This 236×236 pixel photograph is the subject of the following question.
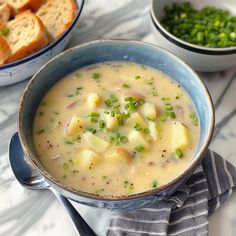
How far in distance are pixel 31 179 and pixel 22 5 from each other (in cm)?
85

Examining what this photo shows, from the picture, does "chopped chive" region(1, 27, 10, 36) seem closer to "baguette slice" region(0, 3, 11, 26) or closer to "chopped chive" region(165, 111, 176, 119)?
"baguette slice" region(0, 3, 11, 26)

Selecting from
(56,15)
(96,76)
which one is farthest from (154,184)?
(56,15)

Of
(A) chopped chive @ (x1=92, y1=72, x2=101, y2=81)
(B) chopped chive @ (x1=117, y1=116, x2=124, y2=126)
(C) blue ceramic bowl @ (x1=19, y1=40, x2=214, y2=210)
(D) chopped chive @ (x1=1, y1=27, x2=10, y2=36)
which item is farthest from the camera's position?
(D) chopped chive @ (x1=1, y1=27, x2=10, y2=36)

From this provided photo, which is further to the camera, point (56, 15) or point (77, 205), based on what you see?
point (56, 15)

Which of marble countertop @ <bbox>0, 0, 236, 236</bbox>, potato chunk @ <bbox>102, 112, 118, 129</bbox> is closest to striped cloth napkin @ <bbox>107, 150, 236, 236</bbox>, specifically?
marble countertop @ <bbox>0, 0, 236, 236</bbox>

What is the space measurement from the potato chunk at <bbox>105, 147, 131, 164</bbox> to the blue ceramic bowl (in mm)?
146

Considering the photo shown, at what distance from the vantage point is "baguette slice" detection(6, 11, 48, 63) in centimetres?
173

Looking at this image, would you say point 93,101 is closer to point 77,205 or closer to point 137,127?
point 137,127

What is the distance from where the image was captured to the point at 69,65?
159 cm

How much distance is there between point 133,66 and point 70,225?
0.62 m

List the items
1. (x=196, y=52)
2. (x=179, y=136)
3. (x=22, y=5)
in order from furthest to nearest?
(x=22, y=5)
(x=196, y=52)
(x=179, y=136)

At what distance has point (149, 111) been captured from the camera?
1462mm

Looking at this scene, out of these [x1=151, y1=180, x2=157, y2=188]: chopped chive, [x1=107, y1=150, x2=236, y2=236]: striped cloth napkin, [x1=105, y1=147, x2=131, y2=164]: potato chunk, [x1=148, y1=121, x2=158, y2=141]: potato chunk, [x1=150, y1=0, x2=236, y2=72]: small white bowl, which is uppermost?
[x1=105, y1=147, x2=131, y2=164]: potato chunk

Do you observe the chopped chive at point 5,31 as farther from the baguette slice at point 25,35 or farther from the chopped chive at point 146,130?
the chopped chive at point 146,130
